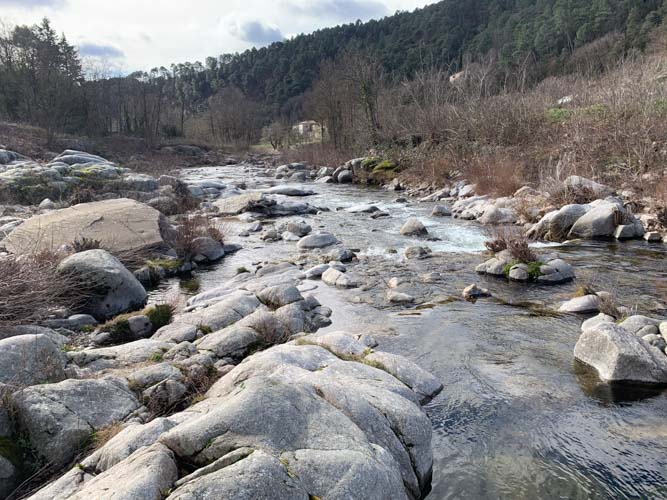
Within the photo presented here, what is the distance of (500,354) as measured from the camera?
23.0ft

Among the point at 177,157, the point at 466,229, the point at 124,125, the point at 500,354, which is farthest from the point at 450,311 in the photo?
the point at 124,125

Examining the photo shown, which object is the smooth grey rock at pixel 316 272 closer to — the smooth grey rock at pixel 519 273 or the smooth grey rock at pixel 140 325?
the smooth grey rock at pixel 140 325

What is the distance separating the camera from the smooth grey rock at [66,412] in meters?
4.16

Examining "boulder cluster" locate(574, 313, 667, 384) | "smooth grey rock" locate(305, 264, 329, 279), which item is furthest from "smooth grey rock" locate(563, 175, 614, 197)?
"boulder cluster" locate(574, 313, 667, 384)

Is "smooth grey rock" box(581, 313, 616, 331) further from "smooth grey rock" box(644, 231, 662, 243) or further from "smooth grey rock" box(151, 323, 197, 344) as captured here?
"smooth grey rock" box(644, 231, 662, 243)

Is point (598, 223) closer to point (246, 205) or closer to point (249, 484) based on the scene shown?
point (249, 484)

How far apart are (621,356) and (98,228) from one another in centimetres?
1140

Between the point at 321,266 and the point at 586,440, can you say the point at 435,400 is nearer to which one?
the point at 586,440

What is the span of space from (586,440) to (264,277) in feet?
24.9

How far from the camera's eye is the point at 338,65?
43500mm

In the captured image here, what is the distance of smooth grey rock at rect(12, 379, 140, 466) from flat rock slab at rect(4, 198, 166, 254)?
675cm

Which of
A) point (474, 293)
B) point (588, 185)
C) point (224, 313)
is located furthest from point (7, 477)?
point (588, 185)

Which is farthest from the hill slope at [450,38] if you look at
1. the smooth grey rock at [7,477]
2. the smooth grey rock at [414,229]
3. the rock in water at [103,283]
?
the smooth grey rock at [7,477]

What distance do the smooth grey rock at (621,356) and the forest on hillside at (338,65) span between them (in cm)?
2206
